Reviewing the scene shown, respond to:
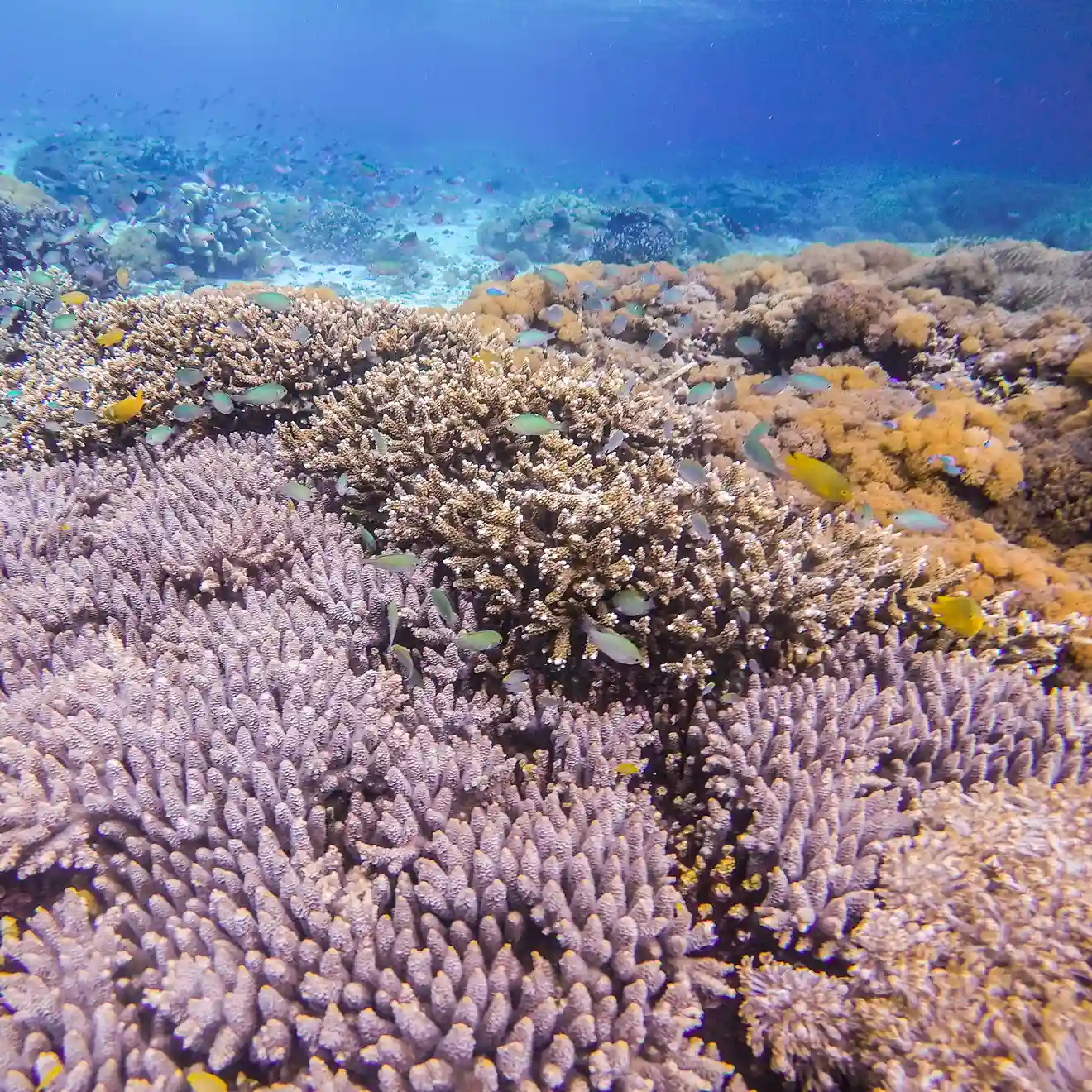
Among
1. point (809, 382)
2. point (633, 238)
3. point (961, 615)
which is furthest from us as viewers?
point (633, 238)

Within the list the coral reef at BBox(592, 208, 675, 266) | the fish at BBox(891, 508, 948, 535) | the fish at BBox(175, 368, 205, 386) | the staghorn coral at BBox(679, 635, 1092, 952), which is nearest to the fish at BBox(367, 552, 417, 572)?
the staghorn coral at BBox(679, 635, 1092, 952)

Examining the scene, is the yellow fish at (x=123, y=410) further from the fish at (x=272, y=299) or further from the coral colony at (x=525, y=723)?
the fish at (x=272, y=299)

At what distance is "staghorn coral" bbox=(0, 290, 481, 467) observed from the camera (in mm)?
5883

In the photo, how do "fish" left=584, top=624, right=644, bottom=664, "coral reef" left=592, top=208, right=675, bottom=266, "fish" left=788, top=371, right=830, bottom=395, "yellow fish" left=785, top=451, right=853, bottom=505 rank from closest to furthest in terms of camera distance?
"fish" left=584, top=624, right=644, bottom=664 → "yellow fish" left=785, top=451, right=853, bottom=505 → "fish" left=788, top=371, right=830, bottom=395 → "coral reef" left=592, top=208, right=675, bottom=266

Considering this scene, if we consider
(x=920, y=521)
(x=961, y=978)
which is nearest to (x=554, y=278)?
(x=920, y=521)

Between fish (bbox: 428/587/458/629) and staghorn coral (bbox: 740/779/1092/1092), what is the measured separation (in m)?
2.06

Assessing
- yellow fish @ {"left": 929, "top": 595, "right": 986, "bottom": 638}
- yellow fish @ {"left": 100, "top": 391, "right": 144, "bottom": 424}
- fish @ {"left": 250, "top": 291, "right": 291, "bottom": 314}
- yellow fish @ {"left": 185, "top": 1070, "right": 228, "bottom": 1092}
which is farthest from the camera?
fish @ {"left": 250, "top": 291, "right": 291, "bottom": 314}

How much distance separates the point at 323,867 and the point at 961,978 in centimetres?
232

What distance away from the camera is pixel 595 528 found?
374 cm

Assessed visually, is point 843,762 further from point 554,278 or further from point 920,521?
point 554,278

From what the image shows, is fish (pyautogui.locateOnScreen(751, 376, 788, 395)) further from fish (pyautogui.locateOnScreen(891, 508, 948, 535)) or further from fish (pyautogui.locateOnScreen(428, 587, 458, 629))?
fish (pyautogui.locateOnScreen(428, 587, 458, 629))

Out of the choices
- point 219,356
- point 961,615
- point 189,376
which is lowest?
point 961,615

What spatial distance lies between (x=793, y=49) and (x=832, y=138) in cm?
2320

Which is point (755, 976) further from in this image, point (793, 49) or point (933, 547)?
point (793, 49)
